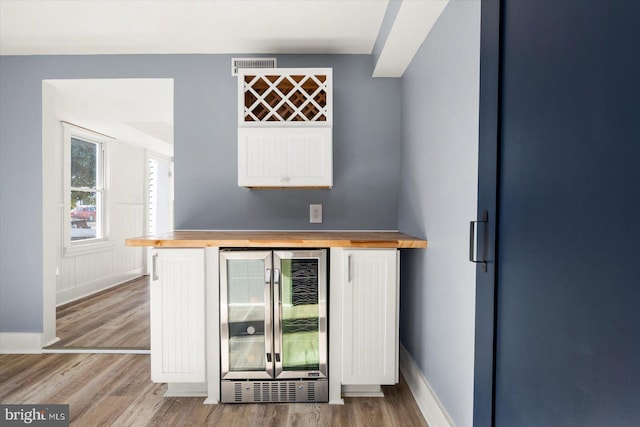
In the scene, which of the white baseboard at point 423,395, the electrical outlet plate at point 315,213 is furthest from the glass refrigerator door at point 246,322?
the white baseboard at point 423,395

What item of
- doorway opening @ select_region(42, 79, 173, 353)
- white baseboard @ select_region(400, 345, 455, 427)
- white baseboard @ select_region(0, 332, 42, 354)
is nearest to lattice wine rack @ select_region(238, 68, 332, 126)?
doorway opening @ select_region(42, 79, 173, 353)

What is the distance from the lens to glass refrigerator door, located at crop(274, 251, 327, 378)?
2033 mm

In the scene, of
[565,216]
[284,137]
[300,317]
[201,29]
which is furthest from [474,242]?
[201,29]

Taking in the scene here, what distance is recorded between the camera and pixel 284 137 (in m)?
2.35

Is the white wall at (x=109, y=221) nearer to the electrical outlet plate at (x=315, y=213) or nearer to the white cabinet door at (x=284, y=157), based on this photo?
the white cabinet door at (x=284, y=157)

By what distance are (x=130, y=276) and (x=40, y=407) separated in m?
3.49

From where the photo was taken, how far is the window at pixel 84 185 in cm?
410

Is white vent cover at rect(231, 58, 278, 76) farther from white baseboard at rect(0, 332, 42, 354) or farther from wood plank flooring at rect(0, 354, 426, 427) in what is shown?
white baseboard at rect(0, 332, 42, 354)

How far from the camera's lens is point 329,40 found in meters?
2.49

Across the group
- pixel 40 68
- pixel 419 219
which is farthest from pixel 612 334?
pixel 40 68

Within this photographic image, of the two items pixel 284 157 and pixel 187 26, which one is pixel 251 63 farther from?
pixel 284 157

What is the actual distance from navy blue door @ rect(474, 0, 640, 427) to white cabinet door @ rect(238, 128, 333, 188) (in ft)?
4.50

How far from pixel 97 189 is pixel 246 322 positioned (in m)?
3.70

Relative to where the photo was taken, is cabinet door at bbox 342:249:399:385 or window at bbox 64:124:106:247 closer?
cabinet door at bbox 342:249:399:385
